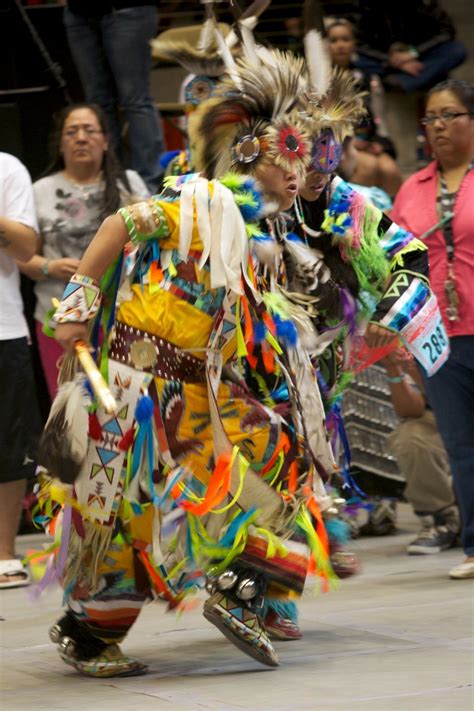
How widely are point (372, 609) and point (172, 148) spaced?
408cm

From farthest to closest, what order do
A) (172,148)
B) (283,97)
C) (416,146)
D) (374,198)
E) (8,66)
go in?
(416,146), (172,148), (8,66), (374,198), (283,97)

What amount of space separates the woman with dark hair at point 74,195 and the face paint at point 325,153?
1.57 metres

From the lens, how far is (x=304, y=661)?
13.9ft

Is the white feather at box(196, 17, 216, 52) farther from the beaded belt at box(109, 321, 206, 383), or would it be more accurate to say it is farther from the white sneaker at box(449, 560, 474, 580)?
the white sneaker at box(449, 560, 474, 580)

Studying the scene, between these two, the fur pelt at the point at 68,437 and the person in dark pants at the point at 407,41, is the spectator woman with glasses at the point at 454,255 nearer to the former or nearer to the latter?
the fur pelt at the point at 68,437

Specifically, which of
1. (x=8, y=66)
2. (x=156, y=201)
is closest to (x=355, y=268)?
(x=156, y=201)

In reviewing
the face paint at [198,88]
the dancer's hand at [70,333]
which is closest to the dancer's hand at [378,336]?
the dancer's hand at [70,333]

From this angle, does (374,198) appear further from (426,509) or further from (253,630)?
(253,630)

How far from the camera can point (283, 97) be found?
14.2 ft

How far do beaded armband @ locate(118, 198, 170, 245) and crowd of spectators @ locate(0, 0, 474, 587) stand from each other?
1.70m

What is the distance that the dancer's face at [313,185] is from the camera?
4855 mm

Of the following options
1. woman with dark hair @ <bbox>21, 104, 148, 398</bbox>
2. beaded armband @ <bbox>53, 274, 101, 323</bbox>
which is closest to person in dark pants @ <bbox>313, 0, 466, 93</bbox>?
woman with dark hair @ <bbox>21, 104, 148, 398</bbox>

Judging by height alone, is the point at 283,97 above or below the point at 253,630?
above

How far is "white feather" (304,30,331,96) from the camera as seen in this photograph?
4719 millimetres
